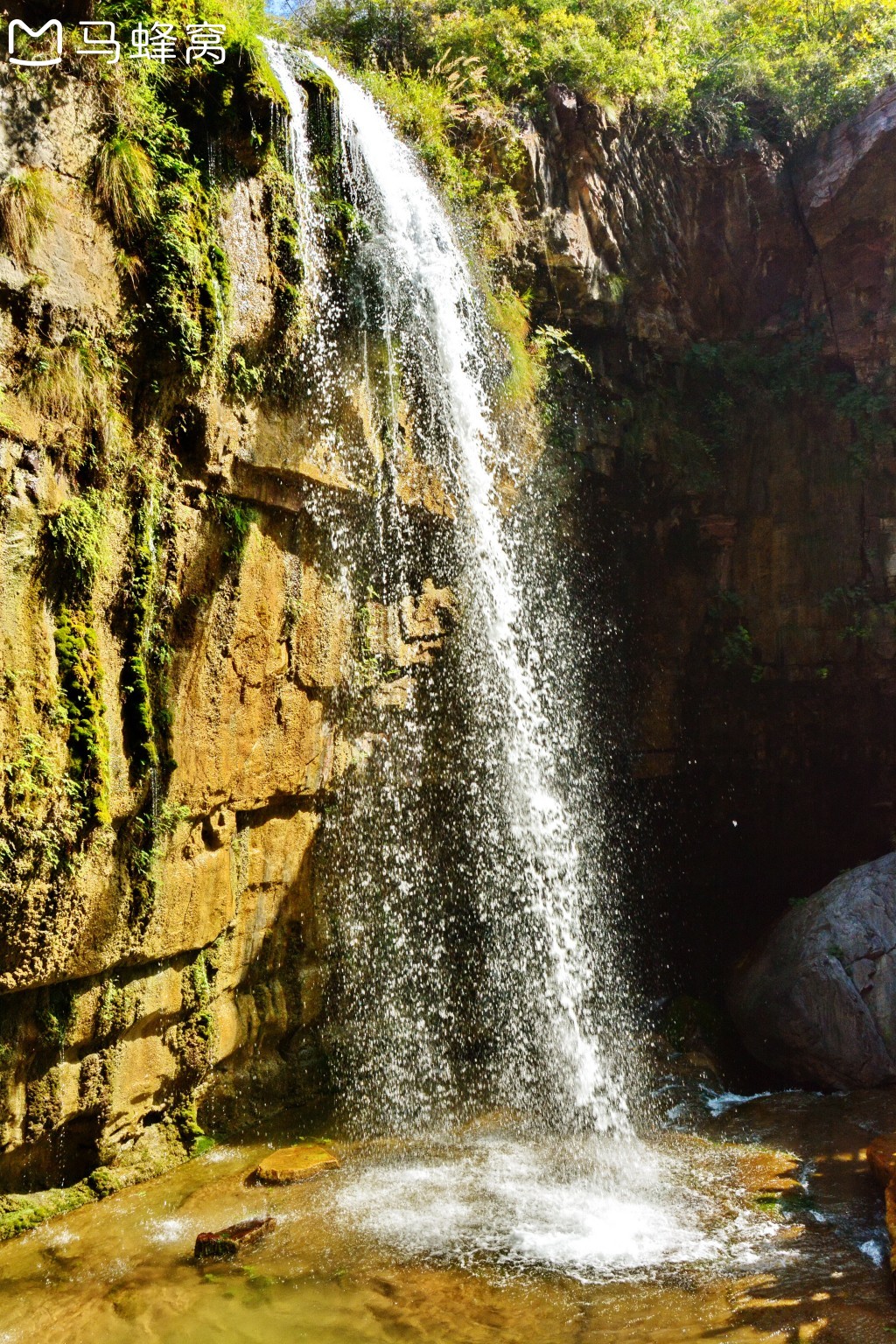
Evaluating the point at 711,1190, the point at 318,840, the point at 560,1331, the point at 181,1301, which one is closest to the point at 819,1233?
the point at 711,1190

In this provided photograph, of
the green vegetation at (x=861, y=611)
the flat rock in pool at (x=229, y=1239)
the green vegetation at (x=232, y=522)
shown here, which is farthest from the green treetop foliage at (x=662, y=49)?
the flat rock in pool at (x=229, y=1239)

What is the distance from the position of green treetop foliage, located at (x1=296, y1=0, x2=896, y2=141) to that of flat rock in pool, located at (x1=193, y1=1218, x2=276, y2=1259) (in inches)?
400

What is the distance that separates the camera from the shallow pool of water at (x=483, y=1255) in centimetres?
466

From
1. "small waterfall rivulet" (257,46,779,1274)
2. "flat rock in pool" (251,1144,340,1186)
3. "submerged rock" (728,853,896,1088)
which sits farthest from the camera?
"submerged rock" (728,853,896,1088)

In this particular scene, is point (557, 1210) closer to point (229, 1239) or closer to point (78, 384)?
point (229, 1239)

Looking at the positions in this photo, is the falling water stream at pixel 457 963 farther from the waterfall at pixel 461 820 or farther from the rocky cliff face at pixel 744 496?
the rocky cliff face at pixel 744 496

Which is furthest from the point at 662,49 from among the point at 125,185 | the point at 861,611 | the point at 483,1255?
the point at 483,1255

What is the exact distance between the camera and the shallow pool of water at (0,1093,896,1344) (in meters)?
4.66

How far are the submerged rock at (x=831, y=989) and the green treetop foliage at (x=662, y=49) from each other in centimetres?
850

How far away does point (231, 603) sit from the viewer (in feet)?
22.3

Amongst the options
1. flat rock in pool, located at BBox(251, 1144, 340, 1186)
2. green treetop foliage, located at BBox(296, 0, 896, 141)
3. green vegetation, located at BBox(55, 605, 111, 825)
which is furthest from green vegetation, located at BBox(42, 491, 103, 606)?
green treetop foliage, located at BBox(296, 0, 896, 141)

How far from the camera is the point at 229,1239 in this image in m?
5.41

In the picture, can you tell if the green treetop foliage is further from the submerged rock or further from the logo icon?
the submerged rock

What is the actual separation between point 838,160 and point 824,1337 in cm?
1117
